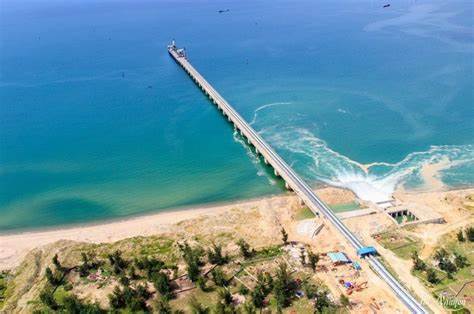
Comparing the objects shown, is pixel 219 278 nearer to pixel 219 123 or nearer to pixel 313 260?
pixel 313 260

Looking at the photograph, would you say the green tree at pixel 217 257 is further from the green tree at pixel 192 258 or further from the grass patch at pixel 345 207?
the grass patch at pixel 345 207

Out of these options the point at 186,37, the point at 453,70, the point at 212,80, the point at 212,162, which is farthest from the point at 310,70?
the point at 186,37

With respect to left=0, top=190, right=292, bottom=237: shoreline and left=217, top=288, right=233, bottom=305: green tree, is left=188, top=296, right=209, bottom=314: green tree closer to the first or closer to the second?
left=217, top=288, right=233, bottom=305: green tree

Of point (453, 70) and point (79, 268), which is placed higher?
point (453, 70)

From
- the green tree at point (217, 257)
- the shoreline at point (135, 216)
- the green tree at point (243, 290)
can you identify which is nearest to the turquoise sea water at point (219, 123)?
the shoreline at point (135, 216)

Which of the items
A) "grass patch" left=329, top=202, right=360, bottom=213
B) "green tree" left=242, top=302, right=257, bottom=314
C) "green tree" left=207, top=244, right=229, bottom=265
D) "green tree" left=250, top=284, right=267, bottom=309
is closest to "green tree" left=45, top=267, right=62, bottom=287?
"green tree" left=207, top=244, right=229, bottom=265

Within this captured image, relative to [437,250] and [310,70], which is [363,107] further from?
[437,250]
